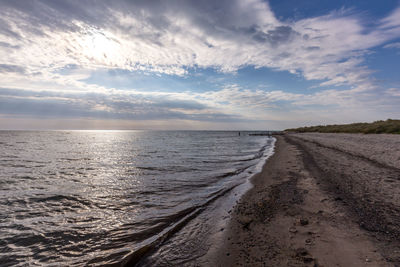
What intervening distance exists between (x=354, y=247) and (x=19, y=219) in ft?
35.3

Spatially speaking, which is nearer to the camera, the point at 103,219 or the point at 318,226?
the point at 318,226

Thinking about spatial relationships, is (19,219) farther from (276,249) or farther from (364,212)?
(364,212)

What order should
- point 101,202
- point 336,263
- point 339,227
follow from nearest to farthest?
1. point 336,263
2. point 339,227
3. point 101,202

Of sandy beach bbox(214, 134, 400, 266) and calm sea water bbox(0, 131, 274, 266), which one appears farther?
calm sea water bbox(0, 131, 274, 266)

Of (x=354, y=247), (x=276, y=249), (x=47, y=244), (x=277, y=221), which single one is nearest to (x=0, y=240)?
(x=47, y=244)

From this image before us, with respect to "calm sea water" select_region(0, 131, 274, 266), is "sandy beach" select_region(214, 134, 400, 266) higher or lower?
higher

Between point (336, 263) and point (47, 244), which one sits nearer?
point (336, 263)

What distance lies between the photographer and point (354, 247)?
4008mm

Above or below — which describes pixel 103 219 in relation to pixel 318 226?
below

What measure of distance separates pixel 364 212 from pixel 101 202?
412 inches

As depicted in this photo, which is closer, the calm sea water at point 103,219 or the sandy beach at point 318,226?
the sandy beach at point 318,226

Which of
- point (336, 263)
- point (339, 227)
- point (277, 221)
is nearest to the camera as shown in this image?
point (336, 263)

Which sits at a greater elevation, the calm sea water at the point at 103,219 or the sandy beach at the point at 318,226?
the sandy beach at the point at 318,226

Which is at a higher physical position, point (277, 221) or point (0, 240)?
point (277, 221)
